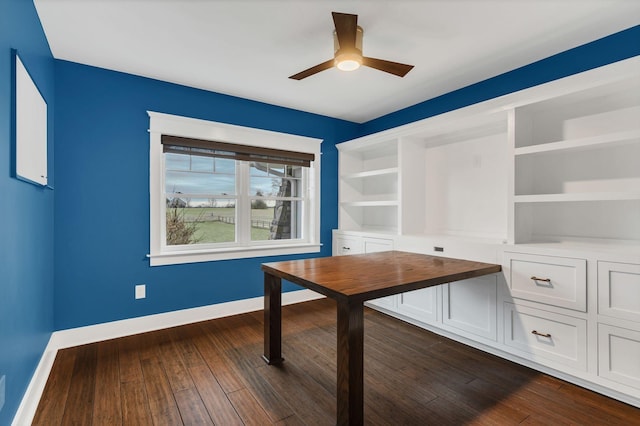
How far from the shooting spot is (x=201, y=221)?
11.4 feet

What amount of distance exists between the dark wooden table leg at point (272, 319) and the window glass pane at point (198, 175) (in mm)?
1564

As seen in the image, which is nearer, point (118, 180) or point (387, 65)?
point (387, 65)

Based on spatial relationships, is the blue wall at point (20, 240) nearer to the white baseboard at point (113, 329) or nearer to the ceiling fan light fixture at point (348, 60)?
the white baseboard at point (113, 329)

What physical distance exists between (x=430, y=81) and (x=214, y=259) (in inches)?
117

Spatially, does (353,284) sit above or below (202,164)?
below

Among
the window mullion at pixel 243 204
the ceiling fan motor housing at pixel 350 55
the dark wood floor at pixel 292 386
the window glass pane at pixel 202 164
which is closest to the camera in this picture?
the dark wood floor at pixel 292 386

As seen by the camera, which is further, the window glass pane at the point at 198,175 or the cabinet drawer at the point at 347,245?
the cabinet drawer at the point at 347,245

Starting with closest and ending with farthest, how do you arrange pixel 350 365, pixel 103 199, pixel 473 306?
pixel 350 365, pixel 473 306, pixel 103 199

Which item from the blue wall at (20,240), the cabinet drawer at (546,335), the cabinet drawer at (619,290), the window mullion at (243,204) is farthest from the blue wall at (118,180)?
the cabinet drawer at (546,335)

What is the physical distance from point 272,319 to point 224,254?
4.40 ft

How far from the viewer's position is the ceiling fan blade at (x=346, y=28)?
73.0 inches

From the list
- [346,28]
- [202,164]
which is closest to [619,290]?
[346,28]

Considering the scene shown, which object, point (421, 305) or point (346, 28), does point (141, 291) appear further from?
point (346, 28)

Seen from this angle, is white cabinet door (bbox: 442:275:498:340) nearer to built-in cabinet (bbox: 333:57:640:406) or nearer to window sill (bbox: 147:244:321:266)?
built-in cabinet (bbox: 333:57:640:406)
